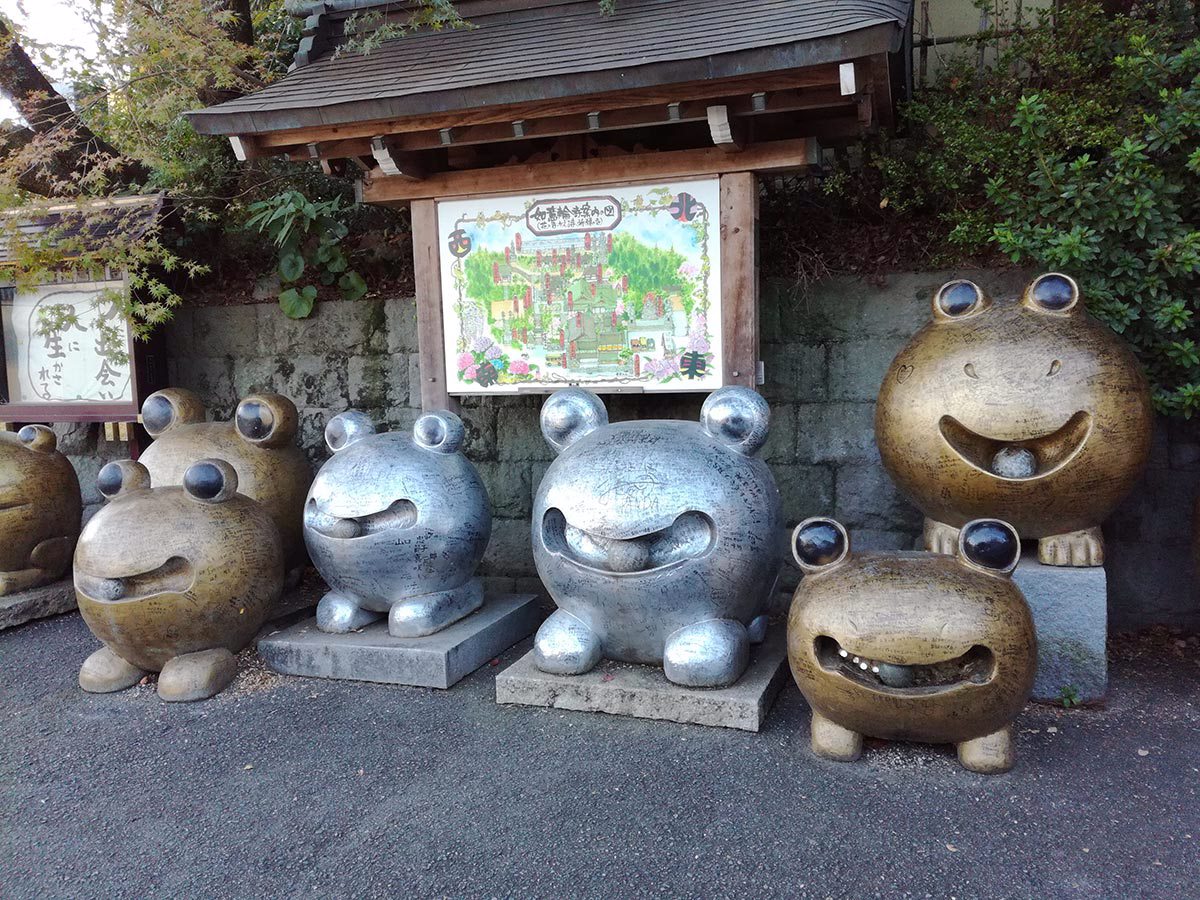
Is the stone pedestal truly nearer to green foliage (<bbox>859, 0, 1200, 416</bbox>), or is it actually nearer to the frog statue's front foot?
the frog statue's front foot

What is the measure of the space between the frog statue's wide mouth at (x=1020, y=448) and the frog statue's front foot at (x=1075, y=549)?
1.23ft

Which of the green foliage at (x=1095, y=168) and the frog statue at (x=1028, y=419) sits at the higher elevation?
the green foliage at (x=1095, y=168)

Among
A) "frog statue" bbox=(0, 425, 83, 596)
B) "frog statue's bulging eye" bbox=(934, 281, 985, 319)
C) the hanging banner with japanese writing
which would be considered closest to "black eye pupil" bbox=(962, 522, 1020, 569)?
"frog statue's bulging eye" bbox=(934, 281, 985, 319)

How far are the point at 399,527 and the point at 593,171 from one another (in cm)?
218

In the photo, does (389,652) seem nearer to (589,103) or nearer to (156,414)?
(156,414)

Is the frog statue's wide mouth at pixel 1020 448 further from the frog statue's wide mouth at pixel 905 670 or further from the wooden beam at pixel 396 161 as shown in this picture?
the wooden beam at pixel 396 161

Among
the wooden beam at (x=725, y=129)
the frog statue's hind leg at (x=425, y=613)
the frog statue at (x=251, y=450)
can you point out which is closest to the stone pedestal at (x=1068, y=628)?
the wooden beam at (x=725, y=129)

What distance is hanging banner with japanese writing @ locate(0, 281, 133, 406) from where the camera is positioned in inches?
234

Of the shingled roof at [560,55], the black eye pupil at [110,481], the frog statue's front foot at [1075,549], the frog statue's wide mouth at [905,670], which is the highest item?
the shingled roof at [560,55]

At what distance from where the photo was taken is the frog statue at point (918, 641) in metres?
2.85

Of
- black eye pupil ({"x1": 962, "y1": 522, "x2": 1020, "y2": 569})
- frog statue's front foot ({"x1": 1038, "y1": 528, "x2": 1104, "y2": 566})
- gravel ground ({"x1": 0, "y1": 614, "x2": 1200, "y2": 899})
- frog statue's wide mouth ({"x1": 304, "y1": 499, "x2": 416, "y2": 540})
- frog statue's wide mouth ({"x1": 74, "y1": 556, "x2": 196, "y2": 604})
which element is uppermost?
black eye pupil ({"x1": 962, "y1": 522, "x2": 1020, "y2": 569})

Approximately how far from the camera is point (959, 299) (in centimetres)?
379

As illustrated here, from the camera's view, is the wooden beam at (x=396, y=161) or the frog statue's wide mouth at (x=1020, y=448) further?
the wooden beam at (x=396, y=161)

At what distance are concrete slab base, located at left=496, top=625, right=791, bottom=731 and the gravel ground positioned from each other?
0.25 feet
